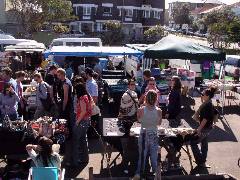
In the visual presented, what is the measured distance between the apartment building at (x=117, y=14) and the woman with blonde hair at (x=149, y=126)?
51007mm

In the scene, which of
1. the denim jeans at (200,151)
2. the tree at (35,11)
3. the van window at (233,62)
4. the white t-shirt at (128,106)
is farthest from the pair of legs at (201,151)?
the tree at (35,11)

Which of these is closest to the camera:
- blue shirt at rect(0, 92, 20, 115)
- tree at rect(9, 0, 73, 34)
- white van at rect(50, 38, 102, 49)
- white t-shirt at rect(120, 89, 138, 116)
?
white t-shirt at rect(120, 89, 138, 116)

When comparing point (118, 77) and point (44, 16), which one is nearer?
point (118, 77)

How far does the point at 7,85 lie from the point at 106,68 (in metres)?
9.45

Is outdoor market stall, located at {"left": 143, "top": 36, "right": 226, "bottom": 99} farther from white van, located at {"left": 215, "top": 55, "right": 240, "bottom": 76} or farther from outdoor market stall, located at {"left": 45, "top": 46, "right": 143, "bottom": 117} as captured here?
white van, located at {"left": 215, "top": 55, "right": 240, "bottom": 76}

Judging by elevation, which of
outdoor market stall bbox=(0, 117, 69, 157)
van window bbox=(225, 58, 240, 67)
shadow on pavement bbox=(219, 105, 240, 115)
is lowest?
shadow on pavement bbox=(219, 105, 240, 115)

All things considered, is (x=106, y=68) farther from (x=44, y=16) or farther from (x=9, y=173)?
(x=44, y=16)

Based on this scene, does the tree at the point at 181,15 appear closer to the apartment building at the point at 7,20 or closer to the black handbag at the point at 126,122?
the apartment building at the point at 7,20

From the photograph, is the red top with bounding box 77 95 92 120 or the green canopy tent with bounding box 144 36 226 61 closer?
the red top with bounding box 77 95 92 120

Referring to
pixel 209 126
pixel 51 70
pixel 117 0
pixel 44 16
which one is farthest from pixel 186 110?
pixel 117 0

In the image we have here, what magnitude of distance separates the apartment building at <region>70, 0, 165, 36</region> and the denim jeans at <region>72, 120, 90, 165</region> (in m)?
49.7

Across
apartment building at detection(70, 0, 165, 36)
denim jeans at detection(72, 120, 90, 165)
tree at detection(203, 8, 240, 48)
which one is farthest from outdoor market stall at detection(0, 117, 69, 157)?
apartment building at detection(70, 0, 165, 36)

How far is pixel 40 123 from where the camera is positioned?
8.91m

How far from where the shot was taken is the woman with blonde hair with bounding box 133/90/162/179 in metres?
7.53
